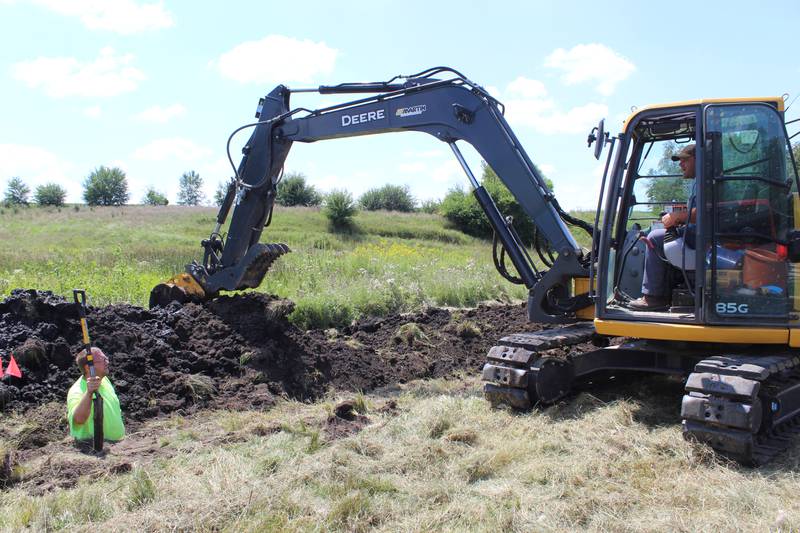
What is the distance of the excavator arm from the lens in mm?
6449

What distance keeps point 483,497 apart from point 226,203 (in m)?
5.84

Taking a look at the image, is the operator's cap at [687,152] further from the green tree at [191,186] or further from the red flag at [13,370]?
the green tree at [191,186]

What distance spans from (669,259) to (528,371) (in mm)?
1422

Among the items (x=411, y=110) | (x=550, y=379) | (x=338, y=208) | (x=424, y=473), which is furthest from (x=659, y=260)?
(x=338, y=208)

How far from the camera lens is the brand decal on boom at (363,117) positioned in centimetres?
734

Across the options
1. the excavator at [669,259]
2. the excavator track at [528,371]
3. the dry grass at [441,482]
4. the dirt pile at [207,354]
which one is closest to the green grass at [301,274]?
the dirt pile at [207,354]

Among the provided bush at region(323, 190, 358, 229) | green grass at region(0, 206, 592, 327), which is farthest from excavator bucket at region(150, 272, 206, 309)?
bush at region(323, 190, 358, 229)

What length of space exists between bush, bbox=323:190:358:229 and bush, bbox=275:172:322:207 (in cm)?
1195

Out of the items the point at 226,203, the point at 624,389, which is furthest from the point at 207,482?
the point at 226,203

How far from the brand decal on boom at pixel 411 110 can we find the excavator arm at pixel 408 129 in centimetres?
1

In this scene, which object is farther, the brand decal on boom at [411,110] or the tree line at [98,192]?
the tree line at [98,192]

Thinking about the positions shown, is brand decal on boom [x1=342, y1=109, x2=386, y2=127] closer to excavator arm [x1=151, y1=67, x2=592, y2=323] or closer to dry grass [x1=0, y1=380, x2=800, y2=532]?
excavator arm [x1=151, y1=67, x2=592, y2=323]

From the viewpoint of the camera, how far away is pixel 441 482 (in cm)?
408

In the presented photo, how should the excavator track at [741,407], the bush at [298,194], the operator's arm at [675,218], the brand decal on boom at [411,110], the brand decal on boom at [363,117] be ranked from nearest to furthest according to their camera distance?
the excavator track at [741,407] → the operator's arm at [675,218] → the brand decal on boom at [411,110] → the brand decal on boom at [363,117] → the bush at [298,194]
